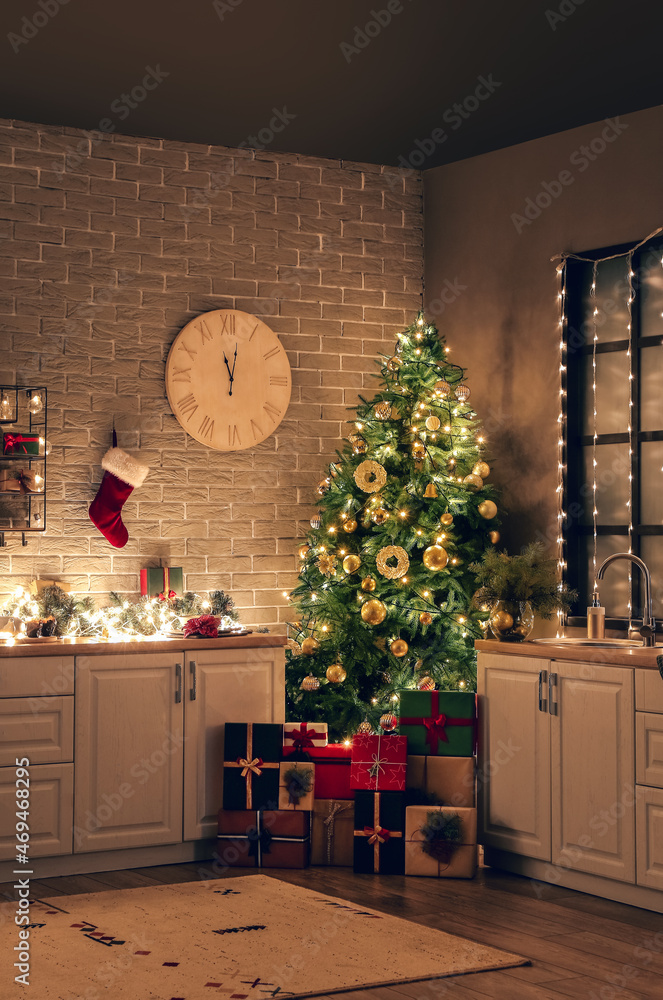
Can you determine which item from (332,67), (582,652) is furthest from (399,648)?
(332,67)

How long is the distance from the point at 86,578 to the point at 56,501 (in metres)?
0.35

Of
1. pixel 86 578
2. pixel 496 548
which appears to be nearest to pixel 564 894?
pixel 496 548

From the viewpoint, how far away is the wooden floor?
3.11 meters

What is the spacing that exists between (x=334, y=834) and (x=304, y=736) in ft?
1.25

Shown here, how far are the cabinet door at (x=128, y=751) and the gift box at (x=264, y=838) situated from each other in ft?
0.67

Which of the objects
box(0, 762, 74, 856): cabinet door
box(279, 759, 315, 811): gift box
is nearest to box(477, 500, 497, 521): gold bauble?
box(279, 759, 315, 811): gift box

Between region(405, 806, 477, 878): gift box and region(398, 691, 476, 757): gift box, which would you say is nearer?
region(405, 806, 477, 878): gift box

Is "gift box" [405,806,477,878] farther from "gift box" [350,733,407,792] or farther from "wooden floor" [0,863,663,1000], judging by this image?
"gift box" [350,733,407,792]

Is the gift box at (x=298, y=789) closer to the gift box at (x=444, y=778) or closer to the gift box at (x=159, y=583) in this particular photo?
the gift box at (x=444, y=778)

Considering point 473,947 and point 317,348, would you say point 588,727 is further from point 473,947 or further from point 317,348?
point 317,348

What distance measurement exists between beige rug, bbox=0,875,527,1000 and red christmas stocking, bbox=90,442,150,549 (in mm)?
1577

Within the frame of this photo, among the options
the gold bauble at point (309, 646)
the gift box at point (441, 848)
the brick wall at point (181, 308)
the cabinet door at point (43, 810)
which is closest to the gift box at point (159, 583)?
the brick wall at point (181, 308)

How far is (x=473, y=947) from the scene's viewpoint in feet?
11.3

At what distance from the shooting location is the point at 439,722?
14.7 ft
